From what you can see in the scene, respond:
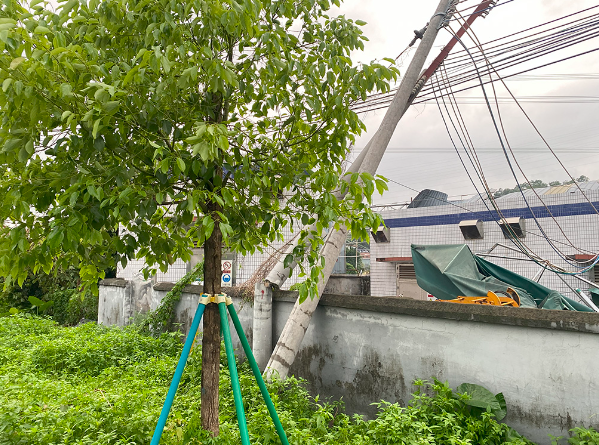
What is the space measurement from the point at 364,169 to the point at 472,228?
826 centimetres

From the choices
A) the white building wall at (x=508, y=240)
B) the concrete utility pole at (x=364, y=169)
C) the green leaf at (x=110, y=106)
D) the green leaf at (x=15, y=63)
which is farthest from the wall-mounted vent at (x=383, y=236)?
the green leaf at (x=15, y=63)

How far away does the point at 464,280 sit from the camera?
615 centimetres

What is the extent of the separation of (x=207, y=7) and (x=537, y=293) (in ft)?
21.2

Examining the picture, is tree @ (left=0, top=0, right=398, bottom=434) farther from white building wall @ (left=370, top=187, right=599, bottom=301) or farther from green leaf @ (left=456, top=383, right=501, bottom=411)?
white building wall @ (left=370, top=187, right=599, bottom=301)

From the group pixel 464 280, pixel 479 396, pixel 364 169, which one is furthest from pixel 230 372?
pixel 464 280

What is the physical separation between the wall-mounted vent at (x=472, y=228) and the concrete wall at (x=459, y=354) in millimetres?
8298

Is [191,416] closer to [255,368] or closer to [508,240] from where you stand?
[255,368]

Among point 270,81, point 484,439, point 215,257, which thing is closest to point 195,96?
point 270,81

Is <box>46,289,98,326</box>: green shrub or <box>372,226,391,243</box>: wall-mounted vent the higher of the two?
<box>372,226,391,243</box>: wall-mounted vent

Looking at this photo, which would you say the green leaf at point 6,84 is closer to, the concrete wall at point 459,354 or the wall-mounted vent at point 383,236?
the concrete wall at point 459,354

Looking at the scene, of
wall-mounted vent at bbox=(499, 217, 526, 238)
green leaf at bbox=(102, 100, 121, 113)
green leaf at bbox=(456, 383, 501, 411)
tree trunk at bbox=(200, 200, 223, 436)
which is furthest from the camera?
wall-mounted vent at bbox=(499, 217, 526, 238)

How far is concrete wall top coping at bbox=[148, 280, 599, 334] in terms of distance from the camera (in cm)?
374

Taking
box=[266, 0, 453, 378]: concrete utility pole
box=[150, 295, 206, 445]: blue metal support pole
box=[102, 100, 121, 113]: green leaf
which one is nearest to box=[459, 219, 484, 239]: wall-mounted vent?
box=[266, 0, 453, 378]: concrete utility pole

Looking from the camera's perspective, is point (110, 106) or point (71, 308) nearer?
point (110, 106)
